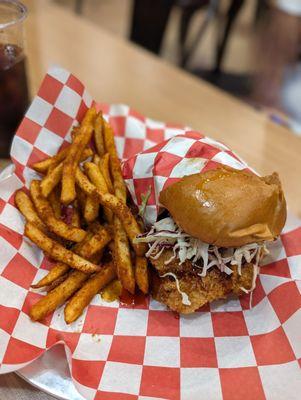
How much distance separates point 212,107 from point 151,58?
65cm

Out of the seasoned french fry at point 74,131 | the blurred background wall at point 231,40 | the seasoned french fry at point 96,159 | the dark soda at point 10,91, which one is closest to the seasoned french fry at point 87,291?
the seasoned french fry at point 96,159

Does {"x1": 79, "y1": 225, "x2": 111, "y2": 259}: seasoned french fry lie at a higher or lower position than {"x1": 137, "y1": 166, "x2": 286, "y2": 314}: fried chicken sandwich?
lower

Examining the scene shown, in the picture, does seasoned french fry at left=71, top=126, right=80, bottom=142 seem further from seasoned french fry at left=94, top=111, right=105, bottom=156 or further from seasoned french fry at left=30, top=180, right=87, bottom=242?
seasoned french fry at left=30, top=180, right=87, bottom=242

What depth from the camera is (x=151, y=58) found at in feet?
8.86

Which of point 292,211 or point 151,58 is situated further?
point 151,58

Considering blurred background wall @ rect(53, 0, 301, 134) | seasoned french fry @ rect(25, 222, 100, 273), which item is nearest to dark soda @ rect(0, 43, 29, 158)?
seasoned french fry @ rect(25, 222, 100, 273)

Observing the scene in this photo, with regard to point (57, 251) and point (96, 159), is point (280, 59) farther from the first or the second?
point (57, 251)

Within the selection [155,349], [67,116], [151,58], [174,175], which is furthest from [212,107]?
[155,349]

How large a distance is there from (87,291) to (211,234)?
0.41 meters

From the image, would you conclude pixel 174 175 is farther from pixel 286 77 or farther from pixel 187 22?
pixel 187 22

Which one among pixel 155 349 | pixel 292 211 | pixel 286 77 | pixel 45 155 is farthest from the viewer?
pixel 286 77

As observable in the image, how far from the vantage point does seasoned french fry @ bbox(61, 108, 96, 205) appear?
4.36 feet

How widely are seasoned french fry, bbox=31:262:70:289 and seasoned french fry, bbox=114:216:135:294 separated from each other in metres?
0.16

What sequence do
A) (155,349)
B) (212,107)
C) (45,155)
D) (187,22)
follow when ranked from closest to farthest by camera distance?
(155,349) → (45,155) → (212,107) → (187,22)
